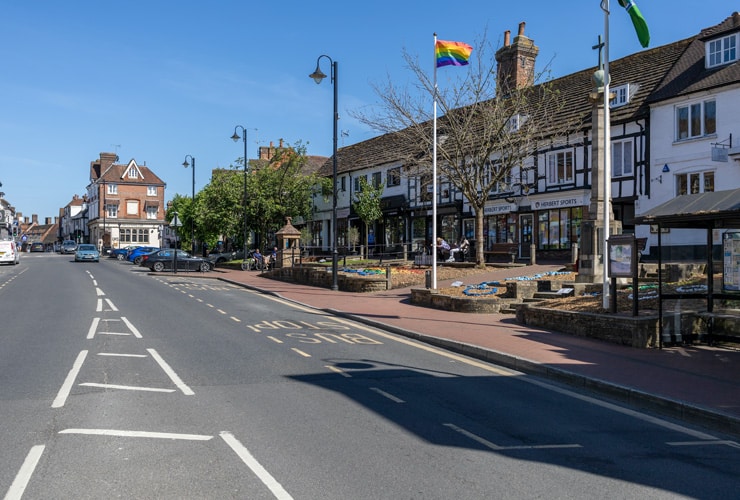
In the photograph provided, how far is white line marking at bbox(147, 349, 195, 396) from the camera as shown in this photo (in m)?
7.73

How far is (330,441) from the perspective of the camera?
5.74 meters

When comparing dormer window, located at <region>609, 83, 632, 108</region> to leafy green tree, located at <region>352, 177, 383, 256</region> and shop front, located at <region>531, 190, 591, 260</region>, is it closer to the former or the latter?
shop front, located at <region>531, 190, 591, 260</region>

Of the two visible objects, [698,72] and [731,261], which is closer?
[731,261]

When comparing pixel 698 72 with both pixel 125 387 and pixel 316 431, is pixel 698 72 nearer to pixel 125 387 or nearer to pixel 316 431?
pixel 316 431

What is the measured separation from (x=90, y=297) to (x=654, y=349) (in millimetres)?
17167

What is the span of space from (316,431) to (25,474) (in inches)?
96.4

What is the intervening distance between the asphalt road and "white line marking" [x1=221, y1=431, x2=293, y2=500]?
0.05 feet

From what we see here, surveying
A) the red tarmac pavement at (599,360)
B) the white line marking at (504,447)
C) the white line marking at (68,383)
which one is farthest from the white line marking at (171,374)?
the red tarmac pavement at (599,360)

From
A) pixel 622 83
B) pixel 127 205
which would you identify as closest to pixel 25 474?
pixel 622 83

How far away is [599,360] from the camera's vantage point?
9.79m

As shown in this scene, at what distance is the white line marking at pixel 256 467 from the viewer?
4.48 meters

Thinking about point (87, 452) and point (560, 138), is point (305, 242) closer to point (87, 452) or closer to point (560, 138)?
point (560, 138)

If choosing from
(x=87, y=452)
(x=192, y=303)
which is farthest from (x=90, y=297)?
(x=87, y=452)

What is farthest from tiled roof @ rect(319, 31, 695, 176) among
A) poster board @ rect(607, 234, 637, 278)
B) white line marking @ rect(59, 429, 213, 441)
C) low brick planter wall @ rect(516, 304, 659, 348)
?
white line marking @ rect(59, 429, 213, 441)
